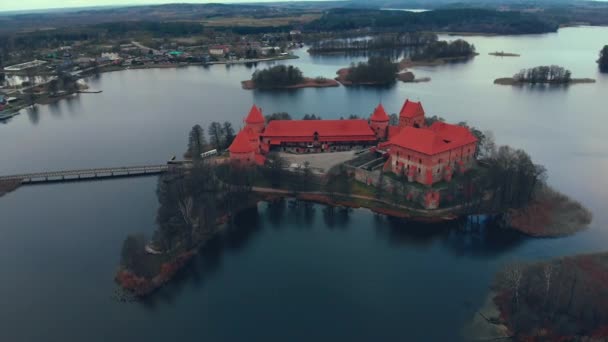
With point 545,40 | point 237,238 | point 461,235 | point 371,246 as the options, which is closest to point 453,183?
point 461,235

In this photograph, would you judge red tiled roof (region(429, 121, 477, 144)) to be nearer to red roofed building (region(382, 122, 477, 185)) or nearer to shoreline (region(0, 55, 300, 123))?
red roofed building (region(382, 122, 477, 185))

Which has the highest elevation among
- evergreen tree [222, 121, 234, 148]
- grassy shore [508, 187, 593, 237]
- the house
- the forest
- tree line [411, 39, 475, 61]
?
the forest

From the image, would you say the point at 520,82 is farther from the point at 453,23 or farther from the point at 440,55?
the point at 453,23

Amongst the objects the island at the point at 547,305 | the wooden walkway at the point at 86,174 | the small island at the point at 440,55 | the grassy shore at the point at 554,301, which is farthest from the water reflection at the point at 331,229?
the small island at the point at 440,55

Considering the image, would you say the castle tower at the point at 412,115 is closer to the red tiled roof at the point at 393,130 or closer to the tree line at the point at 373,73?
the red tiled roof at the point at 393,130

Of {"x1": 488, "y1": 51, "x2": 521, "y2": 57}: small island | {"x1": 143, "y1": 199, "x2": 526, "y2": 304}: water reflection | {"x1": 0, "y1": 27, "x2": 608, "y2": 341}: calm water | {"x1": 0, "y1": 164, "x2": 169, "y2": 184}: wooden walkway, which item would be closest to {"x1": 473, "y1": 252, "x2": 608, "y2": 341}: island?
{"x1": 0, "y1": 27, "x2": 608, "y2": 341}: calm water

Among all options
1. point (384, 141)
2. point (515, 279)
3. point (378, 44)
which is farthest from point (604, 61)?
point (515, 279)

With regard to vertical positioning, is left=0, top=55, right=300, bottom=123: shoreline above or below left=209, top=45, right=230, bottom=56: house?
below

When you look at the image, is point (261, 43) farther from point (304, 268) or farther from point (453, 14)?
point (304, 268)
